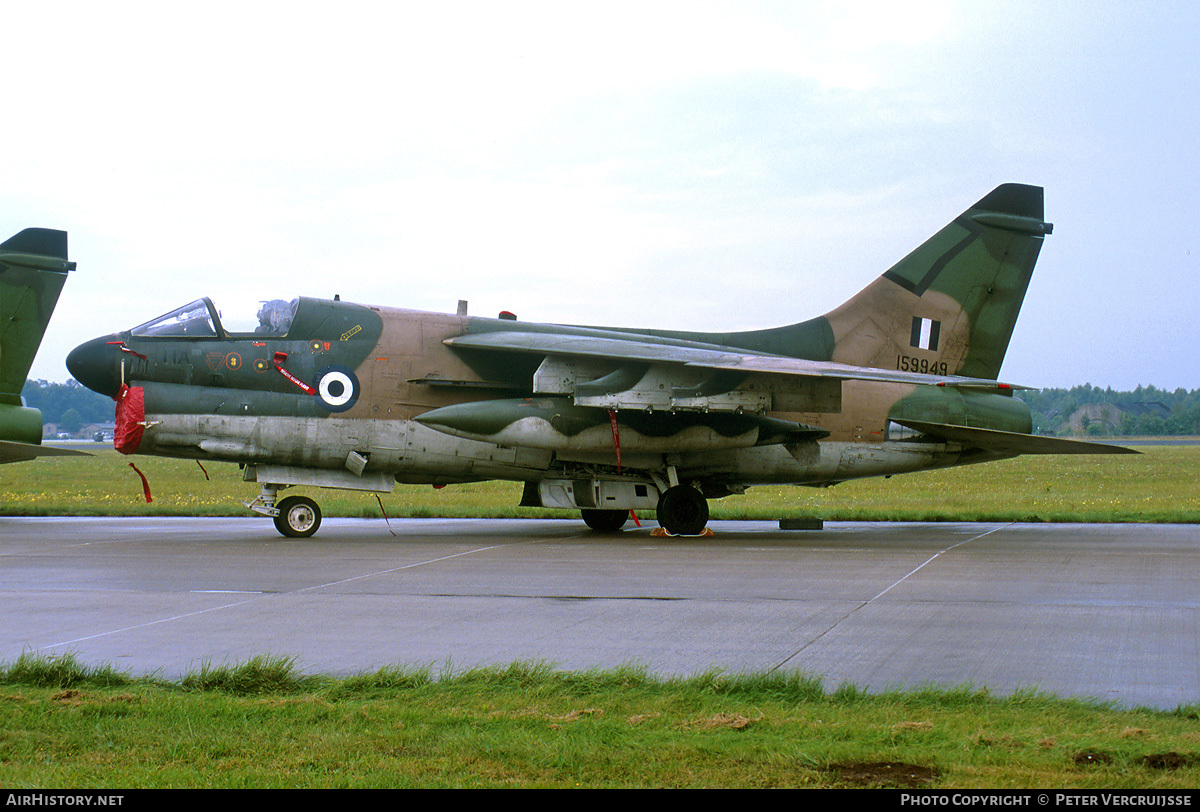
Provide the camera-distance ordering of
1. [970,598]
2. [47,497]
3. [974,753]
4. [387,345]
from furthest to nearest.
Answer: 1. [47,497]
2. [387,345]
3. [970,598]
4. [974,753]

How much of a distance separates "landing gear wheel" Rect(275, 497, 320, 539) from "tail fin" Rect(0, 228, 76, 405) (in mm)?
6356

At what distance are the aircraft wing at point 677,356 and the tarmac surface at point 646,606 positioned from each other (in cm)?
226

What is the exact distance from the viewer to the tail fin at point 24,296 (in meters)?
18.0

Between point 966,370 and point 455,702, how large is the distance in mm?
14196

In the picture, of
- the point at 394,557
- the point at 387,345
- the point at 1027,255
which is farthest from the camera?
the point at 1027,255

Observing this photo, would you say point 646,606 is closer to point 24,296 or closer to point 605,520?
point 605,520

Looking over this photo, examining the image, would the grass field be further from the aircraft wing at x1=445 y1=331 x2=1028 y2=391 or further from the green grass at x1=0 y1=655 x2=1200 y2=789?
the aircraft wing at x1=445 y1=331 x2=1028 y2=391

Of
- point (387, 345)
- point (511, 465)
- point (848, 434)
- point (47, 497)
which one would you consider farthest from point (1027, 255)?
point (47, 497)

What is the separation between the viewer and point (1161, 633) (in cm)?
735

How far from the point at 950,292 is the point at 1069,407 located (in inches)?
6545

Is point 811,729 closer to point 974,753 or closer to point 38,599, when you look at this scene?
point 974,753

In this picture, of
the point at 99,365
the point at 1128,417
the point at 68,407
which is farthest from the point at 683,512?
the point at 68,407

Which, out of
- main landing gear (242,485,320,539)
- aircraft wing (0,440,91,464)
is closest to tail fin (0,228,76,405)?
aircraft wing (0,440,91,464)

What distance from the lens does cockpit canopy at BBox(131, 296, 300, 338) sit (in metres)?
15.2
